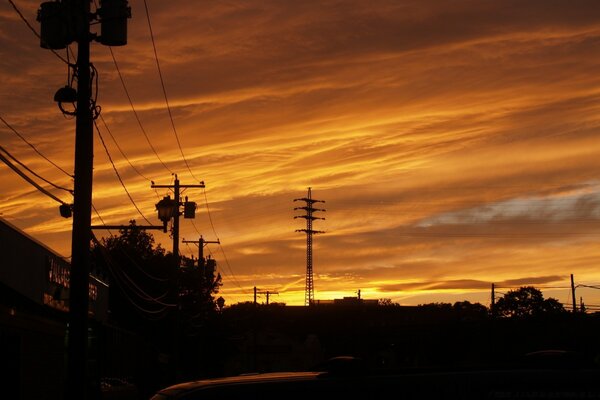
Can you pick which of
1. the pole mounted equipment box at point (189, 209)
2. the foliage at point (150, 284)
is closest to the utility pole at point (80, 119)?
the pole mounted equipment box at point (189, 209)

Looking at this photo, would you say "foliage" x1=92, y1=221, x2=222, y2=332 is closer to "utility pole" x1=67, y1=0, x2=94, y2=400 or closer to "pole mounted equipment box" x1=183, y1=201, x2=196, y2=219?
"pole mounted equipment box" x1=183, y1=201, x2=196, y2=219

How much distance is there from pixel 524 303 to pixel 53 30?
118 m

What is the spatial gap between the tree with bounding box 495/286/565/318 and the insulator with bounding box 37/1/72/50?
372ft

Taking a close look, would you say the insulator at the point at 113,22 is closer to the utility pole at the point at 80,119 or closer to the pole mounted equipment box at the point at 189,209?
the utility pole at the point at 80,119

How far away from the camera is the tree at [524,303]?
123625 mm

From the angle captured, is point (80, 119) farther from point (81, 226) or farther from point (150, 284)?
point (150, 284)

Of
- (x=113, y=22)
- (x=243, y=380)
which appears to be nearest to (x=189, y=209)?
(x=113, y=22)

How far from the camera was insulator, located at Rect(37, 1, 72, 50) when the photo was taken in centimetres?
1567

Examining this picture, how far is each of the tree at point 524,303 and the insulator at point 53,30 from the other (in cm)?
11336

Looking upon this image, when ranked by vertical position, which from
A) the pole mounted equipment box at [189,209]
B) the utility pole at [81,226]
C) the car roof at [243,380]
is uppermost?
the pole mounted equipment box at [189,209]

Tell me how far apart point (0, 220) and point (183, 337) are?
56658mm

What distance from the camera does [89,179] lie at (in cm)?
1537

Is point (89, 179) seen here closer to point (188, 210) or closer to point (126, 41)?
point (126, 41)

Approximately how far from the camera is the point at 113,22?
1627 centimetres
